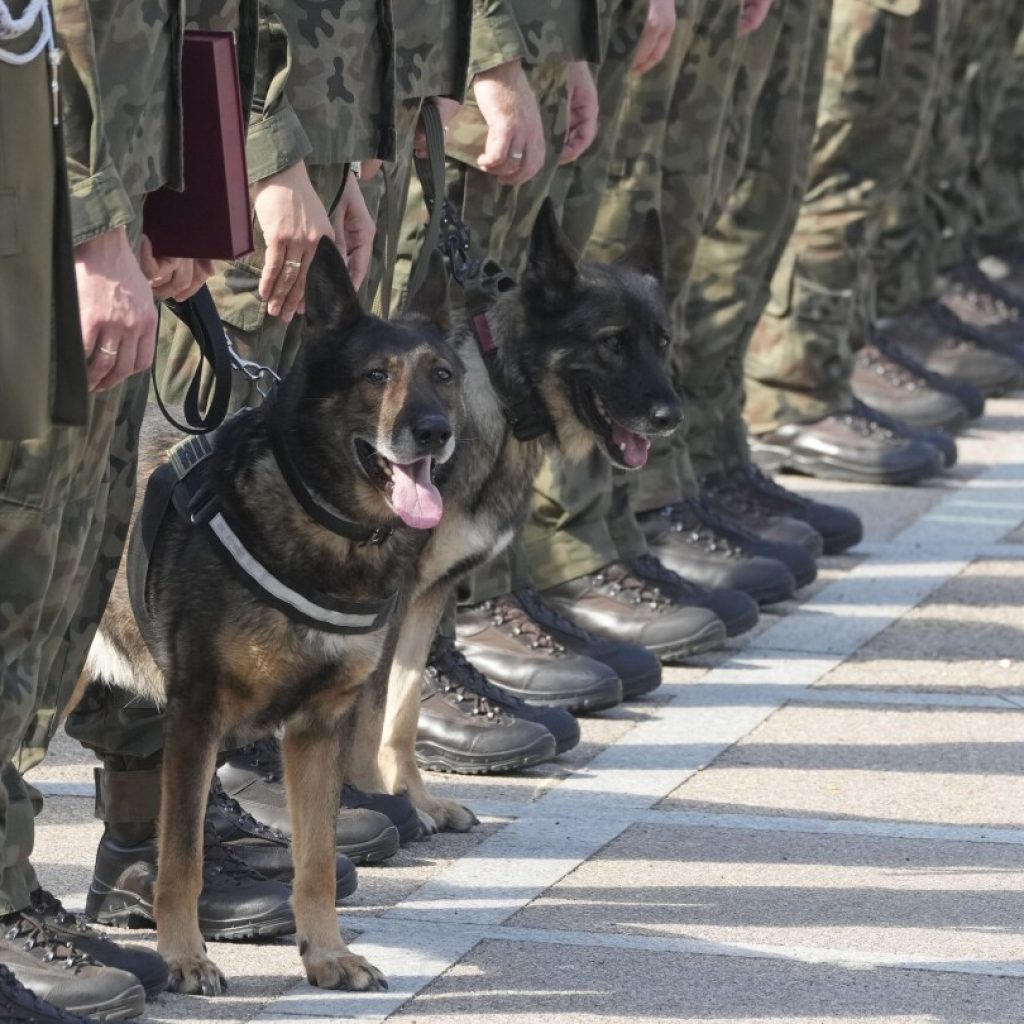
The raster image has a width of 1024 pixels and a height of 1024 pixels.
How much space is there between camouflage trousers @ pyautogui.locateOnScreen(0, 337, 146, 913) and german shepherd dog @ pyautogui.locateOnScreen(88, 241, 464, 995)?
0.31 m

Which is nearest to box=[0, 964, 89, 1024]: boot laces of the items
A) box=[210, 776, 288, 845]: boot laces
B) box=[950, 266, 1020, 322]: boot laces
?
box=[210, 776, 288, 845]: boot laces

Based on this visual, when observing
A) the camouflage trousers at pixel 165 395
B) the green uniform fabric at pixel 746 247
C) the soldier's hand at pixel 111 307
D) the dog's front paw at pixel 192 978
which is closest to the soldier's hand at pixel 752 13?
the green uniform fabric at pixel 746 247

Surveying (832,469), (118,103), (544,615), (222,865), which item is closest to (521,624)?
(544,615)

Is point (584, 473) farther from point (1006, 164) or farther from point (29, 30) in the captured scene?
point (1006, 164)

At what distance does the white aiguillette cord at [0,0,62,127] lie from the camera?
3.12 meters

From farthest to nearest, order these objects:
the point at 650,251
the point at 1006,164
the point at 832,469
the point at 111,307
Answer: the point at 1006,164 → the point at 832,469 → the point at 650,251 → the point at 111,307

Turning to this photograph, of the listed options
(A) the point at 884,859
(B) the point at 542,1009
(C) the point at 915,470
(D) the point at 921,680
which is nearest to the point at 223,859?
(B) the point at 542,1009

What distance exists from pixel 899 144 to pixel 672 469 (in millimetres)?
2689

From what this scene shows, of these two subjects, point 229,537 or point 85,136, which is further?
point 229,537

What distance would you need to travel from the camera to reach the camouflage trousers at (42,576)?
11.7ft

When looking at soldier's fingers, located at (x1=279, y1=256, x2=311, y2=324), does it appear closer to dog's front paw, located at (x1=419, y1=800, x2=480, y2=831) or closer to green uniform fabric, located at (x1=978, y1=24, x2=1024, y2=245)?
dog's front paw, located at (x1=419, y1=800, x2=480, y2=831)

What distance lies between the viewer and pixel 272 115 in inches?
174

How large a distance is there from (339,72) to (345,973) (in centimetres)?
182

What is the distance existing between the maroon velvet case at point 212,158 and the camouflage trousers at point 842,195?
575 cm
